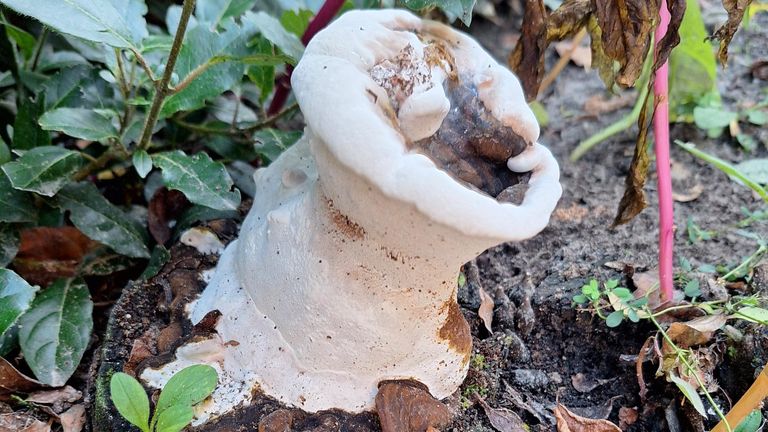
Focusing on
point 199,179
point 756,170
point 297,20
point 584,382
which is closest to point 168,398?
point 199,179

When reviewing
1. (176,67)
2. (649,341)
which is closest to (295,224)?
(176,67)

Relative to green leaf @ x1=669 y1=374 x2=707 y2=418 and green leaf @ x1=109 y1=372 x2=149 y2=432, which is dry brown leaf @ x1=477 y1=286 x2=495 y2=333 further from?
green leaf @ x1=109 y1=372 x2=149 y2=432

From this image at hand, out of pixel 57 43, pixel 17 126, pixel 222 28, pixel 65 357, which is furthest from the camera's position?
pixel 57 43

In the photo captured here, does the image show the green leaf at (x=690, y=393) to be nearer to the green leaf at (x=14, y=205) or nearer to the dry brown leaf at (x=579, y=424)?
the dry brown leaf at (x=579, y=424)

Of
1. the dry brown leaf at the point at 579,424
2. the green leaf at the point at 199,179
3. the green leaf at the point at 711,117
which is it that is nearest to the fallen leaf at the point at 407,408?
the dry brown leaf at the point at 579,424

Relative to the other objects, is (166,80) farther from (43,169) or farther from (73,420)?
(73,420)

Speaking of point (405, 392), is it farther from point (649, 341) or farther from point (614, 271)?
point (614, 271)
